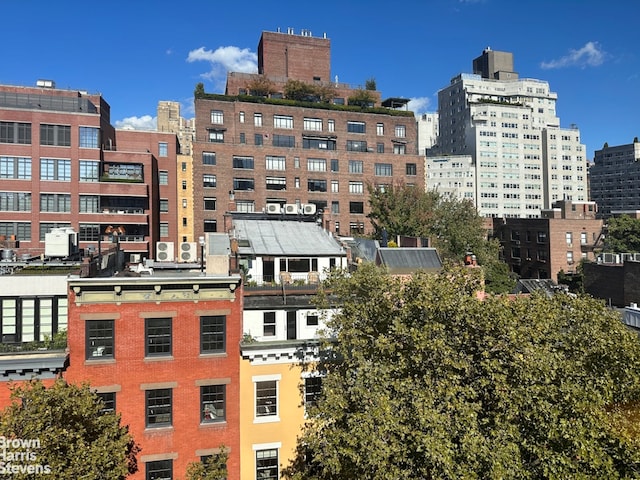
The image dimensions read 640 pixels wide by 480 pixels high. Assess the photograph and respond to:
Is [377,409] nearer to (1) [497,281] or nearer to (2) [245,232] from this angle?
(2) [245,232]

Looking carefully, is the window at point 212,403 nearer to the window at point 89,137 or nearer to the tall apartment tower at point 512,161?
the window at point 89,137

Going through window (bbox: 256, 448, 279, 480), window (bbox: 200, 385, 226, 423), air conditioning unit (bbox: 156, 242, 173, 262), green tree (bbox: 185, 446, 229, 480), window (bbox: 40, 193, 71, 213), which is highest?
window (bbox: 40, 193, 71, 213)

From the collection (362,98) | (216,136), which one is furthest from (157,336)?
(362,98)

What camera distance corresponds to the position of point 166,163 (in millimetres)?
68812

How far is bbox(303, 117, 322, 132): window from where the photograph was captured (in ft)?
241

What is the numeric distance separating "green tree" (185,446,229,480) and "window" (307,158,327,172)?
54.7 meters

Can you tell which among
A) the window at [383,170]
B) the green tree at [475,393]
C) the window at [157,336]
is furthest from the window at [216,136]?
the green tree at [475,393]

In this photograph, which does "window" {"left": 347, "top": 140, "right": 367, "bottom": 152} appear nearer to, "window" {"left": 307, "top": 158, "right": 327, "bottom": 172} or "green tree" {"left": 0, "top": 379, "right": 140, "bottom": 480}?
"window" {"left": 307, "top": 158, "right": 327, "bottom": 172}

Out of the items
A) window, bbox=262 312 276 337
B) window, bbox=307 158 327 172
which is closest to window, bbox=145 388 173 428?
window, bbox=262 312 276 337

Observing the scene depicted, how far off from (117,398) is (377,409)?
44.0 feet

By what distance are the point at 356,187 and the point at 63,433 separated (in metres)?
60.8

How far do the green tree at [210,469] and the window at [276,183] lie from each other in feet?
170

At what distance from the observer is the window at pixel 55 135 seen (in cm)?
5491

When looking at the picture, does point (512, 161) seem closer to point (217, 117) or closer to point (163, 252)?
point (217, 117)
